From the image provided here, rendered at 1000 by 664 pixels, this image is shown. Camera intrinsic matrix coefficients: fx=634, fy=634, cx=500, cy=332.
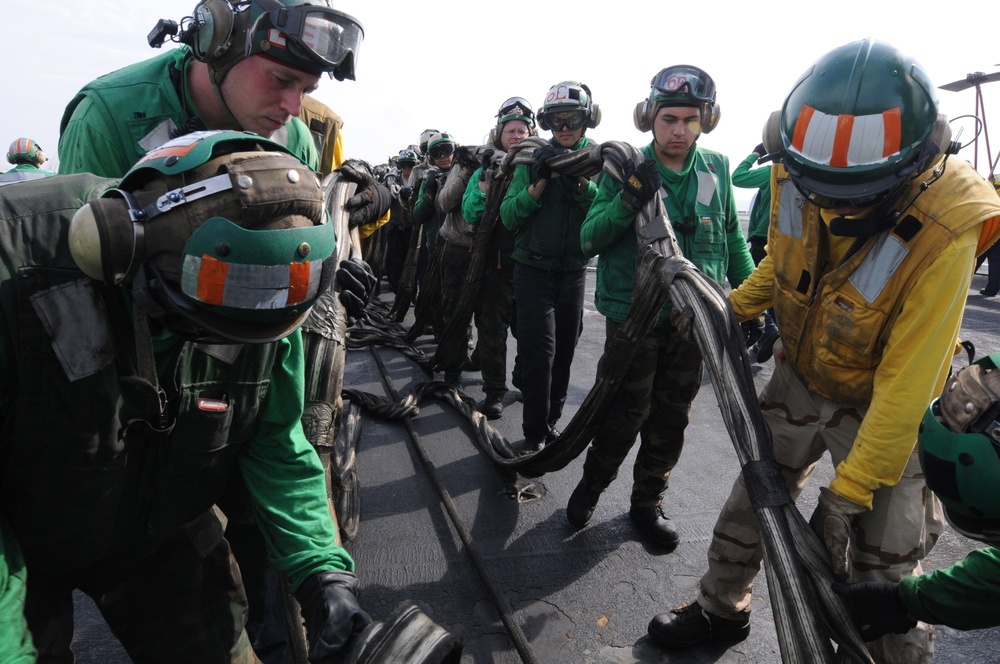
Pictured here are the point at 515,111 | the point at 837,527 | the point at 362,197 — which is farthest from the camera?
the point at 515,111

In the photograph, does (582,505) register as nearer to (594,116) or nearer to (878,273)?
(878,273)

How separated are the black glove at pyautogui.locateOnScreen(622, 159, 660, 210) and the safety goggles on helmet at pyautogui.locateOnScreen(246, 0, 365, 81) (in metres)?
1.55

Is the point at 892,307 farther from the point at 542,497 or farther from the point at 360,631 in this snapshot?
the point at 542,497

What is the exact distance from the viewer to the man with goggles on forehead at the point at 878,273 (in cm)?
193

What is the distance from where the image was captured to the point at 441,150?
298 inches

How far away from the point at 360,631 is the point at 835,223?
189 centimetres

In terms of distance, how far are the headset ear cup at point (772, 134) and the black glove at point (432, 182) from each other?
203 inches

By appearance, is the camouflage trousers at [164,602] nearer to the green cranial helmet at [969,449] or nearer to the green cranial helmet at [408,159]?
the green cranial helmet at [969,449]

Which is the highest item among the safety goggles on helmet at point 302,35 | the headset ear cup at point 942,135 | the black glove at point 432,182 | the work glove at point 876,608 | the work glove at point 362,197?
the safety goggles on helmet at point 302,35

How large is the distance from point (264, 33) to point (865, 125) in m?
1.96

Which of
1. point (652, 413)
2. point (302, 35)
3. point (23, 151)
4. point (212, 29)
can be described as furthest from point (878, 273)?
point (23, 151)

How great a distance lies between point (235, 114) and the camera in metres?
2.34

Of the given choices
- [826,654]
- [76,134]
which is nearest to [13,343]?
[76,134]

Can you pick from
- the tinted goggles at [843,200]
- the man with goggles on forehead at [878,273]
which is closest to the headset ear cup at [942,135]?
the man with goggles on forehead at [878,273]
